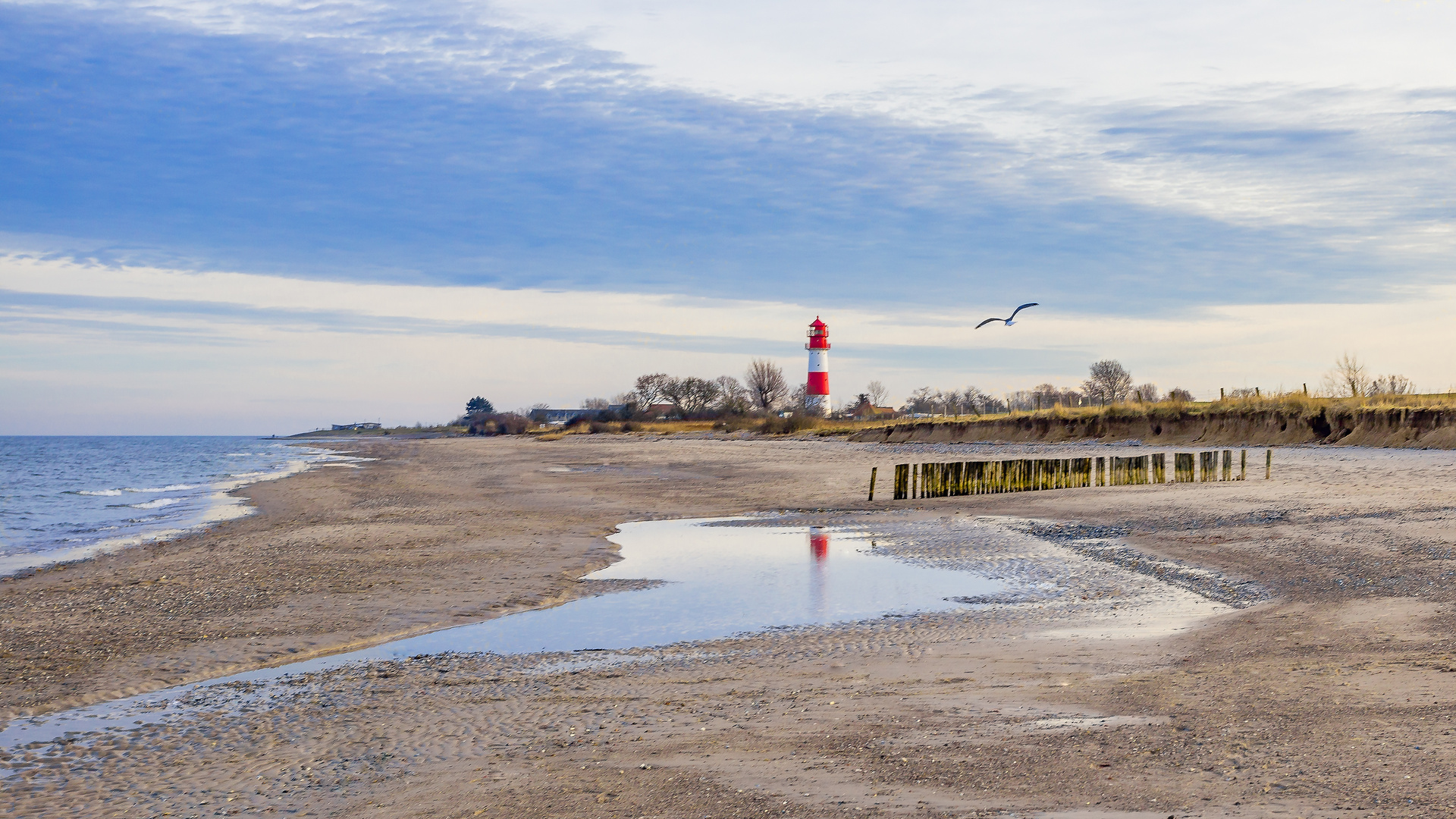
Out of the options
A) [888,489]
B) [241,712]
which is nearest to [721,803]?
[241,712]

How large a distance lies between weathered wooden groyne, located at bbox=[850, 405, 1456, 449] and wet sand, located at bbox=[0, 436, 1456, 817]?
88.9ft

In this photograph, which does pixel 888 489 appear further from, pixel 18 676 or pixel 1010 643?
pixel 18 676

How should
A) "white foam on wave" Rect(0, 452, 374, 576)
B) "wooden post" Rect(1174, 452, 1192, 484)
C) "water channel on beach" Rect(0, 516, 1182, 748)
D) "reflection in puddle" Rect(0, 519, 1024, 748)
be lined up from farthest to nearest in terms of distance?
"wooden post" Rect(1174, 452, 1192, 484) → "white foam on wave" Rect(0, 452, 374, 576) → "water channel on beach" Rect(0, 516, 1182, 748) → "reflection in puddle" Rect(0, 519, 1024, 748)

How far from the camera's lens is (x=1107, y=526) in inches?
776

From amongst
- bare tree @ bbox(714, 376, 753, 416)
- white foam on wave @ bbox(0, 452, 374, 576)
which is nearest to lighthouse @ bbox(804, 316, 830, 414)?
bare tree @ bbox(714, 376, 753, 416)

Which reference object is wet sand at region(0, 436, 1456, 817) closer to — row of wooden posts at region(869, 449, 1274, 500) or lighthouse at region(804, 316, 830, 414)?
row of wooden posts at region(869, 449, 1274, 500)

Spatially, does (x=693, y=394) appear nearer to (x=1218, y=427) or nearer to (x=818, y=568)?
(x=1218, y=427)

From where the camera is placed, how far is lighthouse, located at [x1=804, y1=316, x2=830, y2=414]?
9319 cm

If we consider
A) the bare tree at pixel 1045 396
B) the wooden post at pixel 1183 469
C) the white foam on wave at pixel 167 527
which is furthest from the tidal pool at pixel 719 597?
the bare tree at pixel 1045 396

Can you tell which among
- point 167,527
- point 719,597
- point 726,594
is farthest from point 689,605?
point 167,527

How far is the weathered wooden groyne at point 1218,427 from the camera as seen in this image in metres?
39.1

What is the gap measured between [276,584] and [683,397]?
123 metres

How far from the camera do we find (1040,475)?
3014 centimetres

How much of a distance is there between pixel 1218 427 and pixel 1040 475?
22.9m
